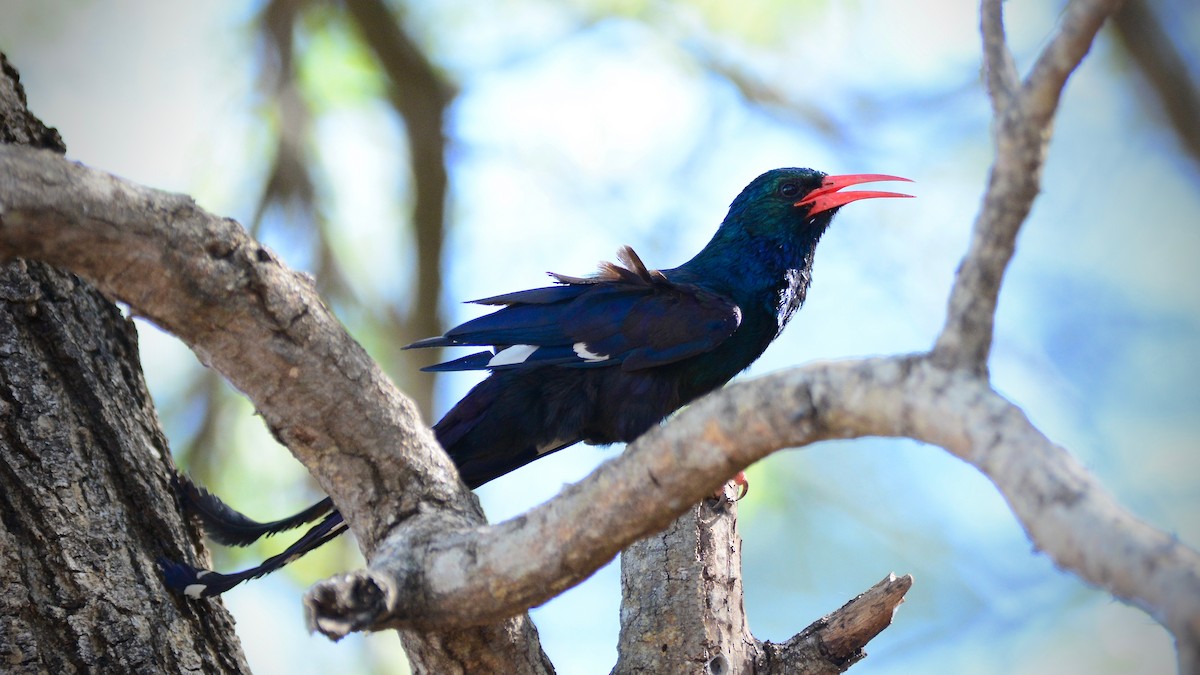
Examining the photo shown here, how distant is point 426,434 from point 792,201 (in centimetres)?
204

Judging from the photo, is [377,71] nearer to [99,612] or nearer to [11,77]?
[11,77]

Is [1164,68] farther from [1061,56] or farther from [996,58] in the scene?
[1061,56]

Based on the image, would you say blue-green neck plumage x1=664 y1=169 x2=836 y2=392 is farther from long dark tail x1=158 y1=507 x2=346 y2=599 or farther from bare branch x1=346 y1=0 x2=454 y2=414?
bare branch x1=346 y1=0 x2=454 y2=414

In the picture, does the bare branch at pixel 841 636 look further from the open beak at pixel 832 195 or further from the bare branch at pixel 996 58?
the open beak at pixel 832 195

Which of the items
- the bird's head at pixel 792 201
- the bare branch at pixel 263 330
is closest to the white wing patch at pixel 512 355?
the bare branch at pixel 263 330

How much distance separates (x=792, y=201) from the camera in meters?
3.96

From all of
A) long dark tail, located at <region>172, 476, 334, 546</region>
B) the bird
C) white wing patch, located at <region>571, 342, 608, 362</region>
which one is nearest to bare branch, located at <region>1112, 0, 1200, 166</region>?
the bird

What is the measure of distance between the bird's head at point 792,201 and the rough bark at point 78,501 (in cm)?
215

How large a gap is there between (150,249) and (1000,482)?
1.52 metres

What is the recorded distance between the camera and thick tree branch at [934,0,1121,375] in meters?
1.54

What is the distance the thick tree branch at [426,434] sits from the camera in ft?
4.99

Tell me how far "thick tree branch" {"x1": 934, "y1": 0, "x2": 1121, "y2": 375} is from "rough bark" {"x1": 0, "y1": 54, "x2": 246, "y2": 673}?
1.82 m

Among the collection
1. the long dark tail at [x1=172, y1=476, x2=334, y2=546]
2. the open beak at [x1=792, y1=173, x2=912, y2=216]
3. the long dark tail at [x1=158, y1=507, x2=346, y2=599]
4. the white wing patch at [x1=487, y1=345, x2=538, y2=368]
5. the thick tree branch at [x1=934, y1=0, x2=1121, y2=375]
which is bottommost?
the thick tree branch at [x1=934, y1=0, x2=1121, y2=375]

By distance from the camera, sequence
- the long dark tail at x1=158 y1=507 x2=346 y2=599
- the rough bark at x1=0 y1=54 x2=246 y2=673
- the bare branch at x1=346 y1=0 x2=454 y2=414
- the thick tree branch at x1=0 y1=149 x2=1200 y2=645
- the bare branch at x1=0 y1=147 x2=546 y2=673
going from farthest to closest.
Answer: the bare branch at x1=346 y1=0 x2=454 y2=414 < the long dark tail at x1=158 y1=507 x2=346 y2=599 < the rough bark at x1=0 y1=54 x2=246 y2=673 < the bare branch at x1=0 y1=147 x2=546 y2=673 < the thick tree branch at x1=0 y1=149 x2=1200 y2=645
